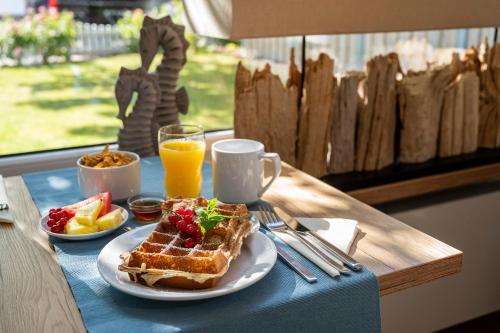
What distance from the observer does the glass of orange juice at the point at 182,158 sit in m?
1.14

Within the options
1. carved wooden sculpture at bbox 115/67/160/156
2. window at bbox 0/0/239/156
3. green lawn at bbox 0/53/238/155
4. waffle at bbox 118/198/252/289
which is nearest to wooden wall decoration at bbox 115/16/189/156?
carved wooden sculpture at bbox 115/67/160/156

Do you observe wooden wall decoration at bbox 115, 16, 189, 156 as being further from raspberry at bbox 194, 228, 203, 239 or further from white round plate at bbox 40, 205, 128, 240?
raspberry at bbox 194, 228, 203, 239

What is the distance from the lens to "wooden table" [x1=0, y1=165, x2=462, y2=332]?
764 mm

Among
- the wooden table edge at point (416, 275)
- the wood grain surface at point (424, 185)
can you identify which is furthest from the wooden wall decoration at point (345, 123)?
the wooden table edge at point (416, 275)

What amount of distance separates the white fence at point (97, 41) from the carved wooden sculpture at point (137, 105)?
5.75ft

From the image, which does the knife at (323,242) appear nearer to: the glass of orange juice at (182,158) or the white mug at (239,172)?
the white mug at (239,172)

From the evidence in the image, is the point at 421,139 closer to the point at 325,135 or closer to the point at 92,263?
the point at 325,135

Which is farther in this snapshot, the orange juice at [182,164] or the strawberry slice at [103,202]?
the orange juice at [182,164]

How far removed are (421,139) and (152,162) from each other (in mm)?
851

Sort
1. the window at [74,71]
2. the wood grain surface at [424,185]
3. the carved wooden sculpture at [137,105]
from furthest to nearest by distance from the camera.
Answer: the window at [74,71], the wood grain surface at [424,185], the carved wooden sculpture at [137,105]

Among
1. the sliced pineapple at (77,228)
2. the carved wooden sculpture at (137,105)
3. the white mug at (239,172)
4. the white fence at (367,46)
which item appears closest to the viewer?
the sliced pineapple at (77,228)

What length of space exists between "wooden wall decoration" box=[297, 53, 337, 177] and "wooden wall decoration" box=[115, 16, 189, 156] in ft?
1.14

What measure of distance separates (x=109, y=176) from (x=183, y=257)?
39 centimetres

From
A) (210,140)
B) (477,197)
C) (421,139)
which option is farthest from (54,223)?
(477,197)
